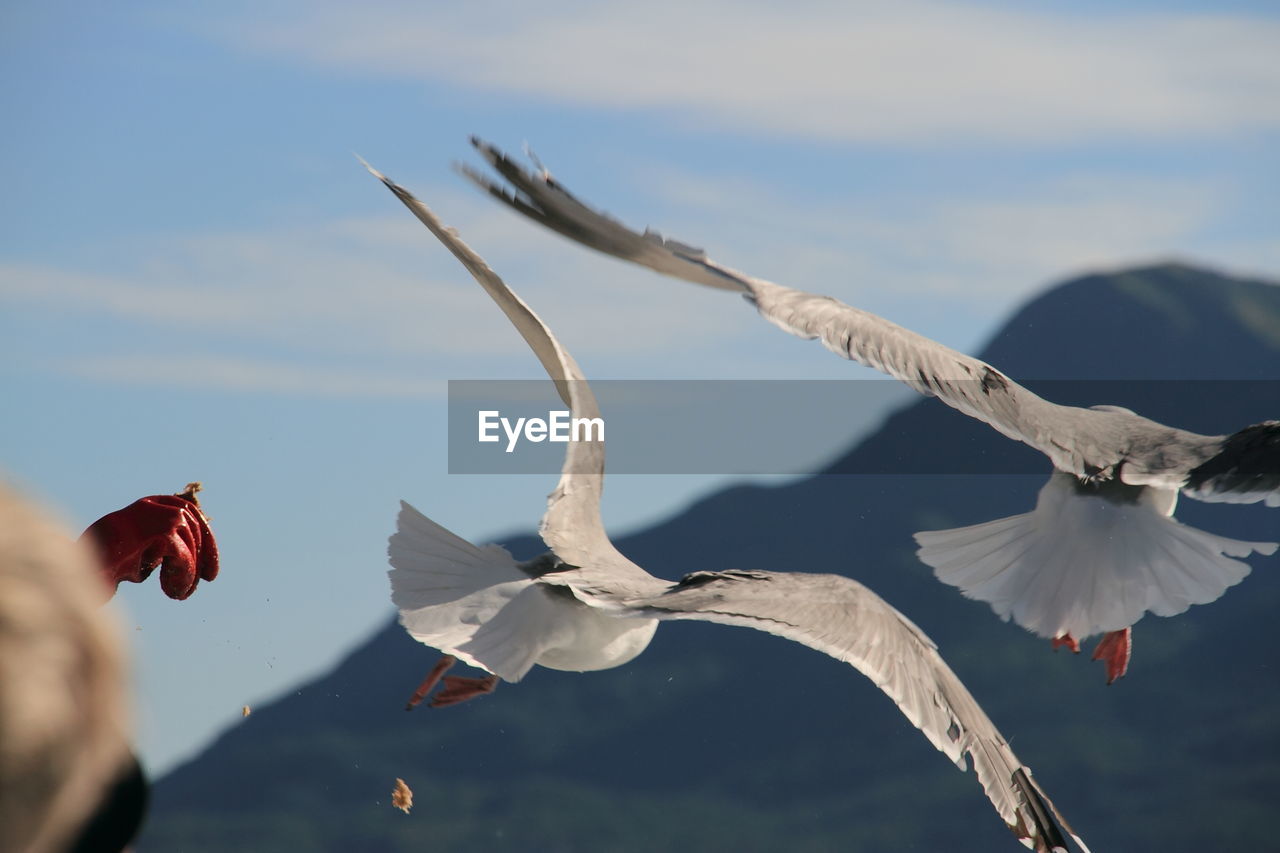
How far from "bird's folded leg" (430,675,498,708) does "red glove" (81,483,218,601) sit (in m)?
0.90

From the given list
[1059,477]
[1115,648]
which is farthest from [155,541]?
[1115,648]

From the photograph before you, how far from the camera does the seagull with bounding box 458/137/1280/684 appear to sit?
318 centimetres

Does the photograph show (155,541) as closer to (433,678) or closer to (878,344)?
(433,678)

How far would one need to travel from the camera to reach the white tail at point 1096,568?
3.70 m

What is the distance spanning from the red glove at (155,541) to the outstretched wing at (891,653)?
909mm

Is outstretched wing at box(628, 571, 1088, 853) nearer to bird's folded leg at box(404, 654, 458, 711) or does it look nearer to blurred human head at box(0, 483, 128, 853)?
bird's folded leg at box(404, 654, 458, 711)

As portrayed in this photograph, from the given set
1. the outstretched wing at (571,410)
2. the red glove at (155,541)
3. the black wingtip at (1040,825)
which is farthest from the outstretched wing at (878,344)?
the red glove at (155,541)

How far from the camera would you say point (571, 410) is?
3266 millimetres

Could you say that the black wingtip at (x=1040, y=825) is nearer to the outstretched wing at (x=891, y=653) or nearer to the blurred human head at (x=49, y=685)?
the outstretched wing at (x=891, y=653)

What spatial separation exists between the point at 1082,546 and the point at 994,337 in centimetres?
1128

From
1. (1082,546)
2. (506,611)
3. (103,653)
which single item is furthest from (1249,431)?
(103,653)

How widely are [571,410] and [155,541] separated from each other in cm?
106

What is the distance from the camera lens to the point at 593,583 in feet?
9.58

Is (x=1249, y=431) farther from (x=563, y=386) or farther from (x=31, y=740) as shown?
(x=31, y=740)
